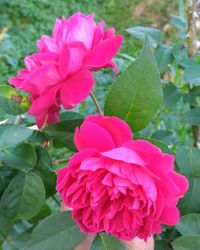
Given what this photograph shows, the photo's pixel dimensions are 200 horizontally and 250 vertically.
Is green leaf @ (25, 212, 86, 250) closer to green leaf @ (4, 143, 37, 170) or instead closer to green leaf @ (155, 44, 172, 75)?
green leaf @ (4, 143, 37, 170)

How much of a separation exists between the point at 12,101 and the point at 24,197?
13 cm

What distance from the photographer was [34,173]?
658 millimetres

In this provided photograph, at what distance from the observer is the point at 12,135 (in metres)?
0.60

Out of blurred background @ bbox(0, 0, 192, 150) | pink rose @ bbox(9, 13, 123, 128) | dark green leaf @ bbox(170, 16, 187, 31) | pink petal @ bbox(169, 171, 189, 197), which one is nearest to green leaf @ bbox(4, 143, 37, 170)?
pink rose @ bbox(9, 13, 123, 128)

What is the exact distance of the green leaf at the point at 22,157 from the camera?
66cm

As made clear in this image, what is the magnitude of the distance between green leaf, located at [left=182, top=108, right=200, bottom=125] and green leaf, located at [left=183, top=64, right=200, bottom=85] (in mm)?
54

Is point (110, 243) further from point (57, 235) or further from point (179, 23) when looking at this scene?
point (179, 23)

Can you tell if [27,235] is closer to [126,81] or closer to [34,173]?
[34,173]

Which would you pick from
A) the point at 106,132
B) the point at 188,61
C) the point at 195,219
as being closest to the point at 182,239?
the point at 195,219

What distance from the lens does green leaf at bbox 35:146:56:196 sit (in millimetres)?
666

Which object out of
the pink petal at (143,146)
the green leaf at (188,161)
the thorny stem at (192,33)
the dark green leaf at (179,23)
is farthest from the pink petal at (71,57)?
the dark green leaf at (179,23)

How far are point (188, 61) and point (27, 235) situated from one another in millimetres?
369

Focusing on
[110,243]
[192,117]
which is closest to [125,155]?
[110,243]

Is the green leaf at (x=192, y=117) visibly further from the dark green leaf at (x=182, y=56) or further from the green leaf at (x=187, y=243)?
the green leaf at (x=187, y=243)
